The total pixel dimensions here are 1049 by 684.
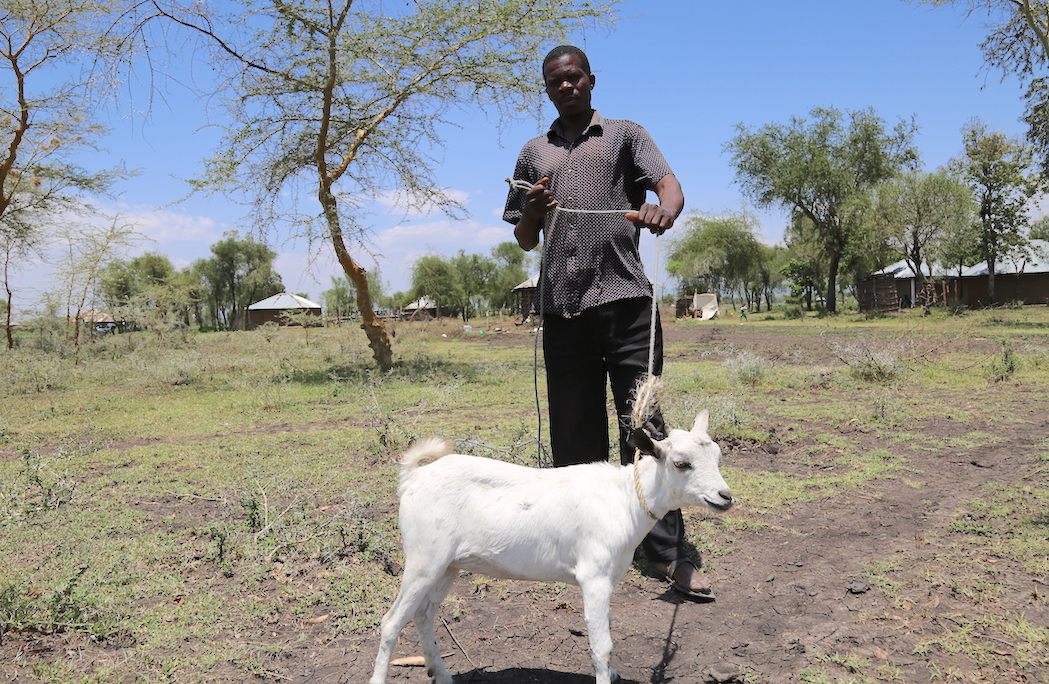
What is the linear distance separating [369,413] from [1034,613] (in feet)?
26.0

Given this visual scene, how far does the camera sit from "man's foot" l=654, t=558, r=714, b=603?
3363 millimetres

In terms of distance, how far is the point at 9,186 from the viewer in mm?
16906

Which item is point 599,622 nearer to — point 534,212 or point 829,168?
point 534,212

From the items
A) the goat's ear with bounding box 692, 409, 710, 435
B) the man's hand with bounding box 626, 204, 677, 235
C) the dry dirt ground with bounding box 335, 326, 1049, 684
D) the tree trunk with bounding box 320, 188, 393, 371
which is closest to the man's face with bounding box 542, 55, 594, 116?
the man's hand with bounding box 626, 204, 677, 235

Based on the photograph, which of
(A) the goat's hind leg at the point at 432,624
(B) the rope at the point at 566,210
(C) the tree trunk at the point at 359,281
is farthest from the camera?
(C) the tree trunk at the point at 359,281

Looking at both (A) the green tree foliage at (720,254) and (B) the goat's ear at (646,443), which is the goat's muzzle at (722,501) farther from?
(A) the green tree foliage at (720,254)

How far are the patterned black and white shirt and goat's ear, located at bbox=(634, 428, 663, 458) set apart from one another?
100cm

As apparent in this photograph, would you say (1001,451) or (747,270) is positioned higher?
(747,270)

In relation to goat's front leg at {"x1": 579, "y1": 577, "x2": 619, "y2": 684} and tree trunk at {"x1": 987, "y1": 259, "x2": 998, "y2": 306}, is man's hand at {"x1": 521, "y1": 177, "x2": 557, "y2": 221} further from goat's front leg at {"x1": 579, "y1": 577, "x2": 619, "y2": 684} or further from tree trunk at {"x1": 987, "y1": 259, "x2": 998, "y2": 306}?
tree trunk at {"x1": 987, "y1": 259, "x2": 998, "y2": 306}

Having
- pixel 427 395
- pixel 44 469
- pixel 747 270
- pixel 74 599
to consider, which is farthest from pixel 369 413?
pixel 747 270

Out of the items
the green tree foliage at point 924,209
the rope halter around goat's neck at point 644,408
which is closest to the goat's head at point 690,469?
the rope halter around goat's neck at point 644,408

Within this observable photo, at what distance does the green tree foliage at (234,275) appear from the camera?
61594mm

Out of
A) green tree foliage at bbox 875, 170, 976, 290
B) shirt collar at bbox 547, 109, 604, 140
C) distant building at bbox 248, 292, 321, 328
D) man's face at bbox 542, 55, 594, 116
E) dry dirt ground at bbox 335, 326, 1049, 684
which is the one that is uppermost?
green tree foliage at bbox 875, 170, 976, 290

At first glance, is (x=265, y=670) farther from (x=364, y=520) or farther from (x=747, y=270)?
(x=747, y=270)
